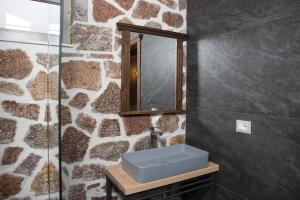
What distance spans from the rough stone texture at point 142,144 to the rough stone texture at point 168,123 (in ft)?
0.56

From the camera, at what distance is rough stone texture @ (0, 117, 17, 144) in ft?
3.90

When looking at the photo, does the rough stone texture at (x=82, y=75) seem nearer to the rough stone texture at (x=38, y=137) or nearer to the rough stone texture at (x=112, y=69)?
the rough stone texture at (x=112, y=69)

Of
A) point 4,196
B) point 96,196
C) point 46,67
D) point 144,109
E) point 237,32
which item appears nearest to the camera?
point 4,196

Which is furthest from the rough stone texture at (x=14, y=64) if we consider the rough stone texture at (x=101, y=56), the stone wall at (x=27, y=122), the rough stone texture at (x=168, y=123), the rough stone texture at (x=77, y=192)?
the rough stone texture at (x=168, y=123)

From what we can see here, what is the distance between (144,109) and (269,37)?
3.46 feet

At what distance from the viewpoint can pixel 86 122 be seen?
5.02 ft

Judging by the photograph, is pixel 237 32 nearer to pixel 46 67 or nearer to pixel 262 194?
pixel 262 194

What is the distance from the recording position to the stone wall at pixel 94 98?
1.48 meters

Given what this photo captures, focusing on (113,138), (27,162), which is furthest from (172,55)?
(27,162)

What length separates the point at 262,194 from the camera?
1.32m

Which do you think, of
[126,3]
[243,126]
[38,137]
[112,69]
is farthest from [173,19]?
[38,137]

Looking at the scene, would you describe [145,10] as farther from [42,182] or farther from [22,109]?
[42,182]

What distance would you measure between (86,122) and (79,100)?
18cm

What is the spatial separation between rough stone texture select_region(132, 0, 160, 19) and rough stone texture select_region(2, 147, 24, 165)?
1.32 metres
